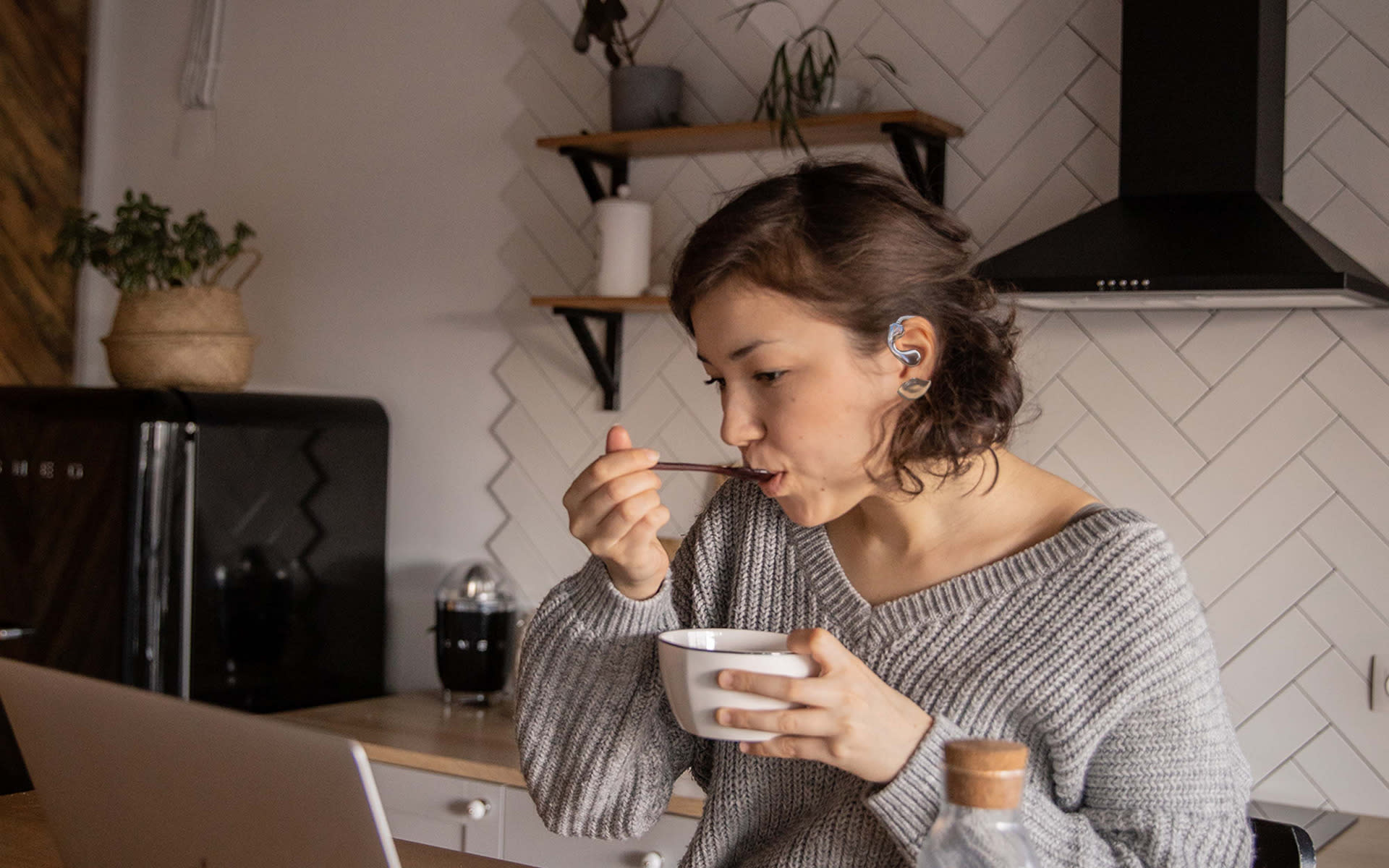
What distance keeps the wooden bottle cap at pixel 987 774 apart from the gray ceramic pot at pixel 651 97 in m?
1.97

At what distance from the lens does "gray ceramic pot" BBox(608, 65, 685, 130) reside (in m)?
2.48

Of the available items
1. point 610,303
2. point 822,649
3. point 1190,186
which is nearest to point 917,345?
point 822,649

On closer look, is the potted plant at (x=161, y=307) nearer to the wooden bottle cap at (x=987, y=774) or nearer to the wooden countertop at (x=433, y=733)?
the wooden countertop at (x=433, y=733)

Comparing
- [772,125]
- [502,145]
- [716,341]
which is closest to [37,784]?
[716,341]

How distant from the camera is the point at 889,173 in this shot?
1.18 meters

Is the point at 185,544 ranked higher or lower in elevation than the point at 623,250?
lower

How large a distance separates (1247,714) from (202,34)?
2726mm

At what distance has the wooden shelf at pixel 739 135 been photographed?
7.31ft

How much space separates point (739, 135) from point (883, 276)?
1.36 meters

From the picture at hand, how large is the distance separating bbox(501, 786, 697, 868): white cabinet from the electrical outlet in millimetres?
1028

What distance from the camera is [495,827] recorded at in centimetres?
221

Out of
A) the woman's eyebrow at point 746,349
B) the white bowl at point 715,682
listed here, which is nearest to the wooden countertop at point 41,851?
the white bowl at point 715,682

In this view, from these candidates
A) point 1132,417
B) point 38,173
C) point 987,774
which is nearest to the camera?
point 987,774

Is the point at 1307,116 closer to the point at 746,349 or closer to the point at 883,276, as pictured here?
the point at 883,276
